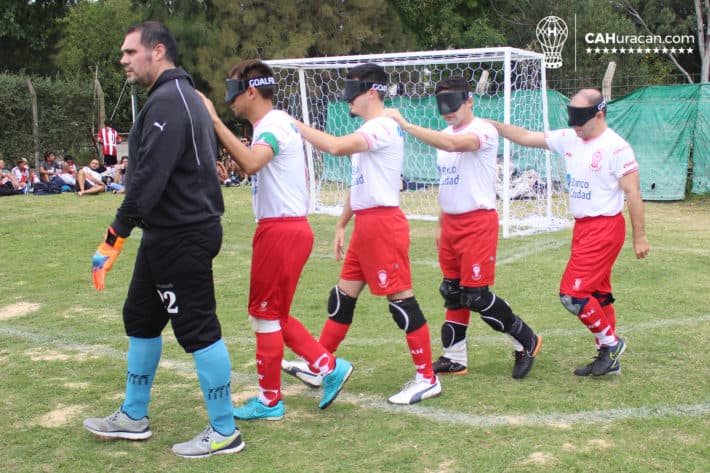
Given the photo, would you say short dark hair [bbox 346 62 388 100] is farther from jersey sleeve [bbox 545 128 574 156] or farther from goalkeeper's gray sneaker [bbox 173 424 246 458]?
goalkeeper's gray sneaker [bbox 173 424 246 458]

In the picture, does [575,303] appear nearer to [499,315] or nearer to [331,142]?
[499,315]

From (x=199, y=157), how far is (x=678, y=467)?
115 inches

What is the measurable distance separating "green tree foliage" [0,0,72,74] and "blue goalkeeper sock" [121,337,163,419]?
1139 inches

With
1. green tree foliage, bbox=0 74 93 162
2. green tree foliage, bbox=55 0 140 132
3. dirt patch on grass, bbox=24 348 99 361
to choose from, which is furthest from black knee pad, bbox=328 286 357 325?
green tree foliage, bbox=55 0 140 132

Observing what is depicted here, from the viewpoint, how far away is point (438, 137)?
4.82 meters

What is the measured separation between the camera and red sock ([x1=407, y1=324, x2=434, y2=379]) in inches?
195

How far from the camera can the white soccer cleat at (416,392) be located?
16.2 feet

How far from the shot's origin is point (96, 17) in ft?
152

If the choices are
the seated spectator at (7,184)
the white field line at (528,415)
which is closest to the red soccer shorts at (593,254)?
the white field line at (528,415)

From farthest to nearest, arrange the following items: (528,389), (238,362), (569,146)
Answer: (238,362), (569,146), (528,389)

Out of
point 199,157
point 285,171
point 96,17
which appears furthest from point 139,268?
point 96,17

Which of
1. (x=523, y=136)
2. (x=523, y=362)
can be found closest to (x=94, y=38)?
(x=523, y=136)

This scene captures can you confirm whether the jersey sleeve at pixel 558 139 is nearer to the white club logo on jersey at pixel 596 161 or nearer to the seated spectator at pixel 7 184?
the white club logo on jersey at pixel 596 161

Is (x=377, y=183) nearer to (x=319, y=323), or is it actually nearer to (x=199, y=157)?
(x=199, y=157)
